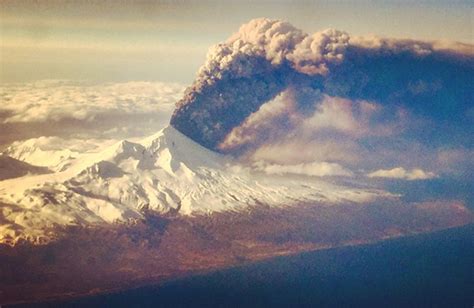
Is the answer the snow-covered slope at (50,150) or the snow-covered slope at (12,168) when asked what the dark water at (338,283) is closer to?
the snow-covered slope at (12,168)

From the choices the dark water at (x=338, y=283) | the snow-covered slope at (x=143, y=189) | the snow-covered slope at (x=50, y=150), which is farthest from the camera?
the snow-covered slope at (x=143, y=189)

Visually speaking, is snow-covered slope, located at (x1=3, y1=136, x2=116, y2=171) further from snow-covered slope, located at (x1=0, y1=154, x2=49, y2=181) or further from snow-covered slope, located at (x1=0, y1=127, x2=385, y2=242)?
snow-covered slope, located at (x1=0, y1=127, x2=385, y2=242)

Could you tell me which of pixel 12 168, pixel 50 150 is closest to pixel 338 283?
pixel 50 150

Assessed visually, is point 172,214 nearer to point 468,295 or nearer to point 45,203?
point 45,203

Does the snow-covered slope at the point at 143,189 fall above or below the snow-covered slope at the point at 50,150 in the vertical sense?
below

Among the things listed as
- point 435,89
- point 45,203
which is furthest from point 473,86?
point 45,203

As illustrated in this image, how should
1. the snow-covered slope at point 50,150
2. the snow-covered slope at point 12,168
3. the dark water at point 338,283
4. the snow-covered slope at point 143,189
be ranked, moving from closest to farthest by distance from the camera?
the dark water at point 338,283
the snow-covered slope at point 12,168
the snow-covered slope at point 50,150
the snow-covered slope at point 143,189

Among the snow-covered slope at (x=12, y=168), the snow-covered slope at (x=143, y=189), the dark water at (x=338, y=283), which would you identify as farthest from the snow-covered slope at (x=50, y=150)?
the dark water at (x=338, y=283)
